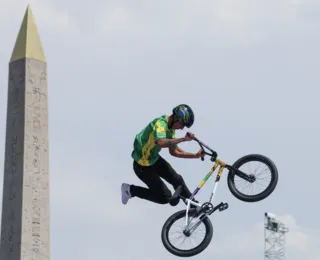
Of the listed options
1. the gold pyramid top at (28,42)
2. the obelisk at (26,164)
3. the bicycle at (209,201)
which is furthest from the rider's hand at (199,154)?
the gold pyramid top at (28,42)

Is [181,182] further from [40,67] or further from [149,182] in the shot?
[40,67]

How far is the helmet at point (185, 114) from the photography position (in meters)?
23.0

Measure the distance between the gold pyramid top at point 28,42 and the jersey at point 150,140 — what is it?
4.29 metres

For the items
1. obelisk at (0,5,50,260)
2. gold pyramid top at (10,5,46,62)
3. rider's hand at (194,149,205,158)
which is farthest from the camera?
gold pyramid top at (10,5,46,62)

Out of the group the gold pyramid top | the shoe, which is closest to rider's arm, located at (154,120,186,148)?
the shoe

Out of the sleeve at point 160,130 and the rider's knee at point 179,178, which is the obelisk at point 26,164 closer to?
the rider's knee at point 179,178

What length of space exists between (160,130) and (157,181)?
4.96 feet

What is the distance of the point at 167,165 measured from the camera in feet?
80.1

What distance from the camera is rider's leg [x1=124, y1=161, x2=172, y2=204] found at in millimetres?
24188

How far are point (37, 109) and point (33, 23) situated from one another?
2.59 m

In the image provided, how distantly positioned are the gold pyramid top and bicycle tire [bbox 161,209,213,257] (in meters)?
5.22

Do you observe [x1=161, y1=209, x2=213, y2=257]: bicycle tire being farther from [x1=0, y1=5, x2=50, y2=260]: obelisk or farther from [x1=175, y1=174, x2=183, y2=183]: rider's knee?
[x1=0, y1=5, x2=50, y2=260]: obelisk

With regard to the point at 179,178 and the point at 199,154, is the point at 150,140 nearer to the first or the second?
the point at 199,154

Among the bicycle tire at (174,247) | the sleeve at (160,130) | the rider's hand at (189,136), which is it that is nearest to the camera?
the rider's hand at (189,136)
